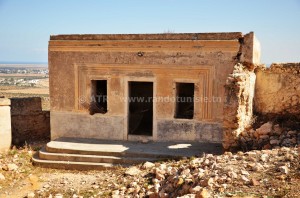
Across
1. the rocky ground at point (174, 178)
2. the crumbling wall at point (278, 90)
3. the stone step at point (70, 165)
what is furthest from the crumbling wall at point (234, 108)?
the stone step at point (70, 165)

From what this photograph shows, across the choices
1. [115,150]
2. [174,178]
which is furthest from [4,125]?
[174,178]

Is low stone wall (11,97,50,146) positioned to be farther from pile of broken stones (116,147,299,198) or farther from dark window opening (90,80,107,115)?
pile of broken stones (116,147,299,198)

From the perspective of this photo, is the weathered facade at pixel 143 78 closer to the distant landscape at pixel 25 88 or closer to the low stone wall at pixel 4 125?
the low stone wall at pixel 4 125

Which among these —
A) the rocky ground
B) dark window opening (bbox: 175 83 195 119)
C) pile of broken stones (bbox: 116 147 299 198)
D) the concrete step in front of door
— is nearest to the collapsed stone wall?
the rocky ground

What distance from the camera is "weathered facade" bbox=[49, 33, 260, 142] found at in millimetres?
9406

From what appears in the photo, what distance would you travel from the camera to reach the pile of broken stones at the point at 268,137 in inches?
312

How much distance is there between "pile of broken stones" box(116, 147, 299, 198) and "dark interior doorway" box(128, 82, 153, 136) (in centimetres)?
383

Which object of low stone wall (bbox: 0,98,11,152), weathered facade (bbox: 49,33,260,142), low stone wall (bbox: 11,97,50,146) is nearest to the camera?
weathered facade (bbox: 49,33,260,142)

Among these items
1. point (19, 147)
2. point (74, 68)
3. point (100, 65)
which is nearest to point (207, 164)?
point (100, 65)

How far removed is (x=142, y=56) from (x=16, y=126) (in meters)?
6.03

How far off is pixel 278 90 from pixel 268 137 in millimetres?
1637

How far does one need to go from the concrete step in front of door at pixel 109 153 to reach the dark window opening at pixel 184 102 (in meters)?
1.14

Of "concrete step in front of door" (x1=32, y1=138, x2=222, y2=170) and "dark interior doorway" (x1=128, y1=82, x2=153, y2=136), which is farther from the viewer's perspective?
"dark interior doorway" (x1=128, y1=82, x2=153, y2=136)

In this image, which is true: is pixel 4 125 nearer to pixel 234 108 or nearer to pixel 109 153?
pixel 109 153
